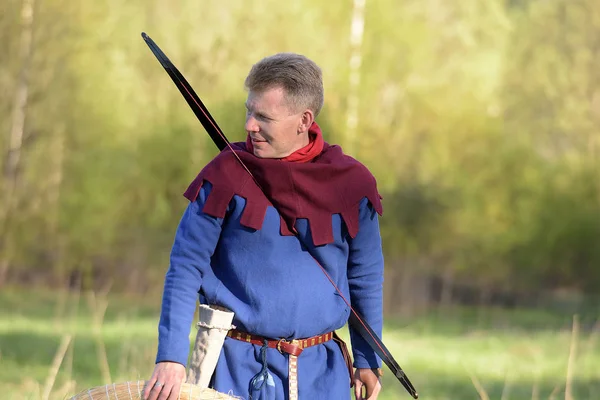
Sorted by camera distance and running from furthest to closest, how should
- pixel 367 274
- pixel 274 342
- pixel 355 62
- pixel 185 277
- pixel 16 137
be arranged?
pixel 355 62 < pixel 16 137 < pixel 367 274 < pixel 274 342 < pixel 185 277

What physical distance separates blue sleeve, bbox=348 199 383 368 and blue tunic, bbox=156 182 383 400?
6cm

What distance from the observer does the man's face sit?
2732 mm

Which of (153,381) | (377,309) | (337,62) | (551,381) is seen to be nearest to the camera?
(153,381)

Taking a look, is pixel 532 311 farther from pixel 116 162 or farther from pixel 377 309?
pixel 377 309

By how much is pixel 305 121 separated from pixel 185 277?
0.51 m

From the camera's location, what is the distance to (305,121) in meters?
2.81

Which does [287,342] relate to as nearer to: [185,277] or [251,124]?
[185,277]

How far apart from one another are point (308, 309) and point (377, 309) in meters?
0.29

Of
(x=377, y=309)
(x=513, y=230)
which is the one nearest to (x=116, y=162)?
(x=513, y=230)

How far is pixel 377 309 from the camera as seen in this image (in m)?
3.00

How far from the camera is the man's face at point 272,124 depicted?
2732 mm

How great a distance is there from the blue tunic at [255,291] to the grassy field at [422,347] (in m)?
2.89

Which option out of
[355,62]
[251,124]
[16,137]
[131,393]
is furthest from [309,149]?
[355,62]

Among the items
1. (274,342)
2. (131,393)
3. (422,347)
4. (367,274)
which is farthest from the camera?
(422,347)
